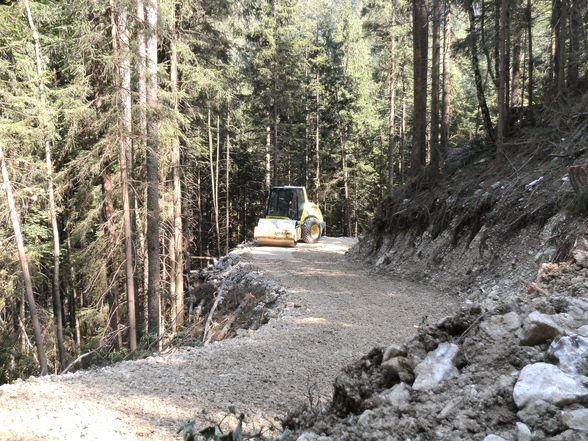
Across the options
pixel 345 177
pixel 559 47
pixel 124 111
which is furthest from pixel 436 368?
pixel 345 177

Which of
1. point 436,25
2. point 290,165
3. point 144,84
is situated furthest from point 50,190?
point 290,165

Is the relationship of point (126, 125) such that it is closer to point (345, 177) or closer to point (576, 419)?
point (576, 419)

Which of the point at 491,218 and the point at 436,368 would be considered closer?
the point at 436,368

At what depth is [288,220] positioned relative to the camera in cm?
1777

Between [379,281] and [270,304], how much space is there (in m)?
2.74

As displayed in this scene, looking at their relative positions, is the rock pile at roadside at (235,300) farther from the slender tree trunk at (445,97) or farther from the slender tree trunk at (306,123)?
the slender tree trunk at (306,123)

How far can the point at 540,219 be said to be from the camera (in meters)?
7.19

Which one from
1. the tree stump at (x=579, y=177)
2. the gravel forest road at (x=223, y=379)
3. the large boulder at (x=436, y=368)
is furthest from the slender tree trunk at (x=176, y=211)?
the large boulder at (x=436, y=368)

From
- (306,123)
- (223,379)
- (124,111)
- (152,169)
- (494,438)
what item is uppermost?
(306,123)

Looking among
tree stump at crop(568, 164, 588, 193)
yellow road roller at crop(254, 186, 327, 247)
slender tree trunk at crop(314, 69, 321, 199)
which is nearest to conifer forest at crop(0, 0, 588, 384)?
yellow road roller at crop(254, 186, 327, 247)

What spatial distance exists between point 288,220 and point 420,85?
7806 millimetres

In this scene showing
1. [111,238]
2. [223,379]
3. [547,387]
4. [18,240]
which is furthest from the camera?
[111,238]

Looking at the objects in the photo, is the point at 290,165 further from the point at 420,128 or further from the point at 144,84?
the point at 144,84

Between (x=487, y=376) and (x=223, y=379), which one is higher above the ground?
(x=487, y=376)
